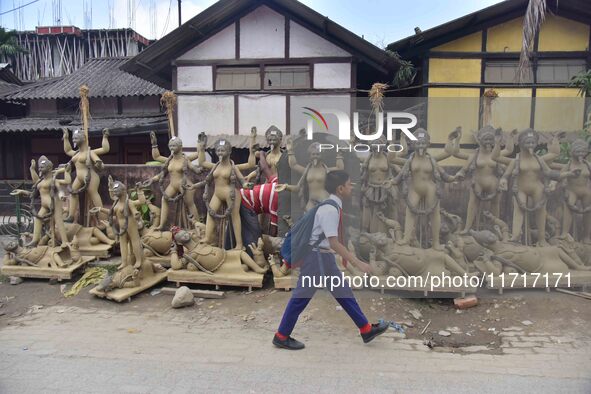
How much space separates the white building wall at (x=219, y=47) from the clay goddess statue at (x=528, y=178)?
6396 millimetres

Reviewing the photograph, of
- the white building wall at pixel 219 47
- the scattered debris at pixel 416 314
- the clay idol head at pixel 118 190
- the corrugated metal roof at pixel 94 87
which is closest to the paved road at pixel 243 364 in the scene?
the scattered debris at pixel 416 314

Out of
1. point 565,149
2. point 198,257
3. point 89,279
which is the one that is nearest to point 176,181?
point 198,257

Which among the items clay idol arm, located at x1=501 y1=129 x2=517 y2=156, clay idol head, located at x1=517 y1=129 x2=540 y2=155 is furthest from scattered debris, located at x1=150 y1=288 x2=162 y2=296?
clay idol head, located at x1=517 y1=129 x2=540 y2=155

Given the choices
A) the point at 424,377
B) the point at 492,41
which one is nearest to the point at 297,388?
the point at 424,377

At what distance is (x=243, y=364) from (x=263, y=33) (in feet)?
26.0

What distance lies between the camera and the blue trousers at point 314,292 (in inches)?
167

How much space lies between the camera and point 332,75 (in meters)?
9.87

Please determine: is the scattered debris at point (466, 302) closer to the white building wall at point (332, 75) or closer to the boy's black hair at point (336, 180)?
the boy's black hair at point (336, 180)

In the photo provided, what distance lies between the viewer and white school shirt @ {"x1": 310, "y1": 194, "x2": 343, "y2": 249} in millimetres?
4164

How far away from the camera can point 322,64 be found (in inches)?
388

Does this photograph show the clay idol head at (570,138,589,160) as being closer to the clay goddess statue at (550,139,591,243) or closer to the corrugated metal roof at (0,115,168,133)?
the clay goddess statue at (550,139,591,243)

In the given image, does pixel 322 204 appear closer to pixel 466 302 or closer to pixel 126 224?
pixel 466 302

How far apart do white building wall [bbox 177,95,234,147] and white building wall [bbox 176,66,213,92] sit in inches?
8.3

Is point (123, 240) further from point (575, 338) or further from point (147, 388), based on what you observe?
point (575, 338)
